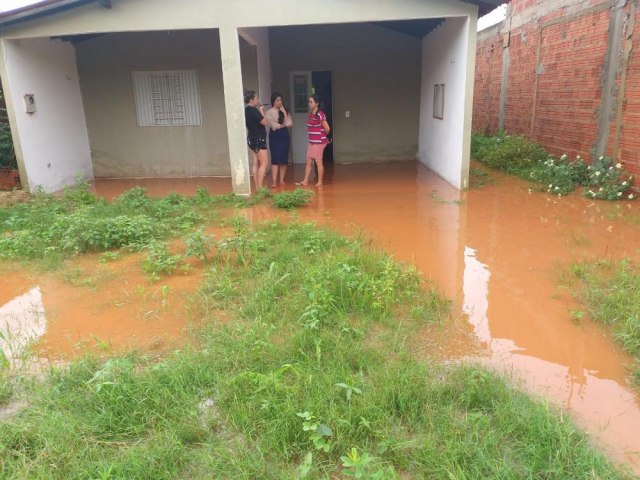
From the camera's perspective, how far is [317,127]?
348 inches

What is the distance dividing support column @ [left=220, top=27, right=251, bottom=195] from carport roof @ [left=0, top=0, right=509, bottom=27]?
6.16 feet

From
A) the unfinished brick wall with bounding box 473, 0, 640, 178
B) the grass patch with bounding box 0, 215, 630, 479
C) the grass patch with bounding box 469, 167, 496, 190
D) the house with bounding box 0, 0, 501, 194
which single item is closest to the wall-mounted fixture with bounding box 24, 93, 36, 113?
the house with bounding box 0, 0, 501, 194

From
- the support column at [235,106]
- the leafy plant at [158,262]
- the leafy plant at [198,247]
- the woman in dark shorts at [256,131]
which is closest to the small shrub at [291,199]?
the support column at [235,106]

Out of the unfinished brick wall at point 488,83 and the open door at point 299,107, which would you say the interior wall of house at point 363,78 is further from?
the unfinished brick wall at point 488,83

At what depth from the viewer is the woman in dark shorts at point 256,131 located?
8.58 m

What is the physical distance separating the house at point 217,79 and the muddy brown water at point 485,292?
1842 millimetres

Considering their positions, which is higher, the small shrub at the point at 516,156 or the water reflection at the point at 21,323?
the small shrub at the point at 516,156

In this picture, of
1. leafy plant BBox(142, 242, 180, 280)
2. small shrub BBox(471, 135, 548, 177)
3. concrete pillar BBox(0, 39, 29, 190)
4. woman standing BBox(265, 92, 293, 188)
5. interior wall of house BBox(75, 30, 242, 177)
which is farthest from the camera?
interior wall of house BBox(75, 30, 242, 177)

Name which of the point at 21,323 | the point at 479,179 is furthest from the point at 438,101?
the point at 21,323

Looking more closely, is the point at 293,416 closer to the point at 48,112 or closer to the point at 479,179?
the point at 479,179

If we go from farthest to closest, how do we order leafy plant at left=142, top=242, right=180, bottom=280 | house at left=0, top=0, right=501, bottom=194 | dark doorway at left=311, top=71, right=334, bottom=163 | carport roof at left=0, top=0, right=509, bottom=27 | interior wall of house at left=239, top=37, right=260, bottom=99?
dark doorway at left=311, top=71, right=334, bottom=163 < interior wall of house at left=239, top=37, right=260, bottom=99 < house at left=0, top=0, right=501, bottom=194 < carport roof at left=0, top=0, right=509, bottom=27 < leafy plant at left=142, top=242, right=180, bottom=280

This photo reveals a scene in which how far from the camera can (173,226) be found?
682 cm

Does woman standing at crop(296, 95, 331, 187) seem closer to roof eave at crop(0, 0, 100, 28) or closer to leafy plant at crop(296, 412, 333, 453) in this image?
roof eave at crop(0, 0, 100, 28)

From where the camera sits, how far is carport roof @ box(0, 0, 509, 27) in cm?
754
